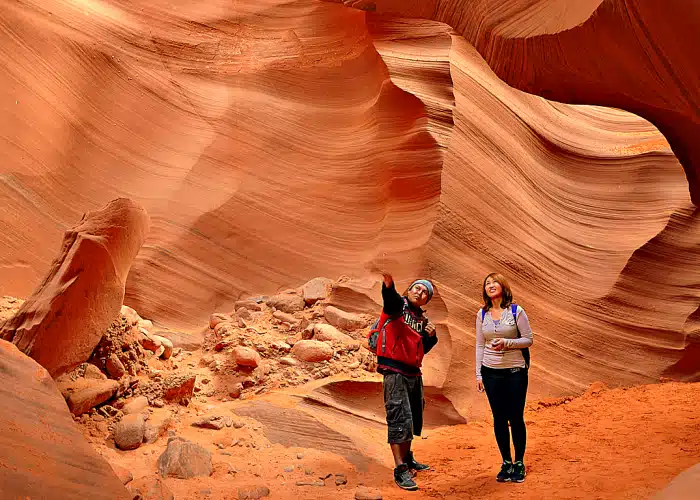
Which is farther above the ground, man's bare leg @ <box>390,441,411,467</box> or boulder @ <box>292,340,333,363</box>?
boulder @ <box>292,340,333,363</box>

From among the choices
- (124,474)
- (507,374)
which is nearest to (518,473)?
(507,374)

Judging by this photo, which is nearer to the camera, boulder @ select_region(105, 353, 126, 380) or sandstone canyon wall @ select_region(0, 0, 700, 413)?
boulder @ select_region(105, 353, 126, 380)

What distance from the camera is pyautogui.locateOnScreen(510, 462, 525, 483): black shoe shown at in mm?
4711

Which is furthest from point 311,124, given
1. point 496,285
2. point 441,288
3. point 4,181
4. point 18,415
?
point 18,415

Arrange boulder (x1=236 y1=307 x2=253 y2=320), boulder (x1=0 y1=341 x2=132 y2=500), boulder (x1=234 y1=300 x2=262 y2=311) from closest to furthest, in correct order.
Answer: boulder (x1=0 y1=341 x2=132 y2=500) → boulder (x1=236 y1=307 x2=253 y2=320) → boulder (x1=234 y1=300 x2=262 y2=311)

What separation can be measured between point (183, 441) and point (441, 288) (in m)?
2.99

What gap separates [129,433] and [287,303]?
8.06 ft

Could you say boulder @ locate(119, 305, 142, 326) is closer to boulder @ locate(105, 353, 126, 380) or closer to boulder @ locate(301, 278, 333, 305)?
boulder @ locate(105, 353, 126, 380)

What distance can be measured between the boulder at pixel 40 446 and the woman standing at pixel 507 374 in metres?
2.40

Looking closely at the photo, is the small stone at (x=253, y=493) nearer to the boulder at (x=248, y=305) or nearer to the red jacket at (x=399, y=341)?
the red jacket at (x=399, y=341)

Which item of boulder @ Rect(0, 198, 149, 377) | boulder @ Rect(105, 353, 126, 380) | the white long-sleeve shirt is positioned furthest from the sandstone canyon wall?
boulder @ Rect(0, 198, 149, 377)

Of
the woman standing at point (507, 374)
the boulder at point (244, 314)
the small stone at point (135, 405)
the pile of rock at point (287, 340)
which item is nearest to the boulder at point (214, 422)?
the small stone at point (135, 405)

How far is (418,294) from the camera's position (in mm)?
5109

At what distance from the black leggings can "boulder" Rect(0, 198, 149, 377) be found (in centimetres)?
275
